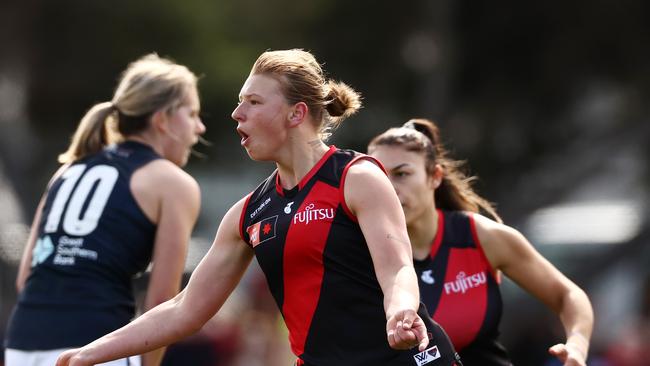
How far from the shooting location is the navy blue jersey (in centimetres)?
484

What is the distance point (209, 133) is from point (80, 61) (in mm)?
1570

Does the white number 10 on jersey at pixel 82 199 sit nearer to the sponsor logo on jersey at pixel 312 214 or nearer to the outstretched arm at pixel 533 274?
→ the sponsor logo on jersey at pixel 312 214

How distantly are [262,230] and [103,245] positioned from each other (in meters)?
1.22

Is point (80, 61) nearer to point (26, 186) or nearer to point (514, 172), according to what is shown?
point (26, 186)

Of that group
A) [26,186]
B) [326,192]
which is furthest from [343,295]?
[26,186]

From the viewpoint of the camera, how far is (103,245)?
193 inches

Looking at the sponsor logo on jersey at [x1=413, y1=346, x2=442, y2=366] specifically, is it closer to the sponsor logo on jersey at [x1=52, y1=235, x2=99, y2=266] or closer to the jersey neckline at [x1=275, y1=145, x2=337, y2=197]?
the jersey neckline at [x1=275, y1=145, x2=337, y2=197]

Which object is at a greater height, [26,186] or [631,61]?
[631,61]

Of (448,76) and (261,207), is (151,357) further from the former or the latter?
(448,76)

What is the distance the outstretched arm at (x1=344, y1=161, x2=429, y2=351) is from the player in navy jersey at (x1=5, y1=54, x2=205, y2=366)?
1393 mm

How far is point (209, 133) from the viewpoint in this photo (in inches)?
500

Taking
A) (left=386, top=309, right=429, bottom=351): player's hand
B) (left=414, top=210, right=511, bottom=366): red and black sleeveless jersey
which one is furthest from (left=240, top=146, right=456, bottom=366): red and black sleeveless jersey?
(left=414, top=210, right=511, bottom=366): red and black sleeveless jersey

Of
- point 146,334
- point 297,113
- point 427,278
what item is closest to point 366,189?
point 297,113

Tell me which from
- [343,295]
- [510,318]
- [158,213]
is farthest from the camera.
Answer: [510,318]
